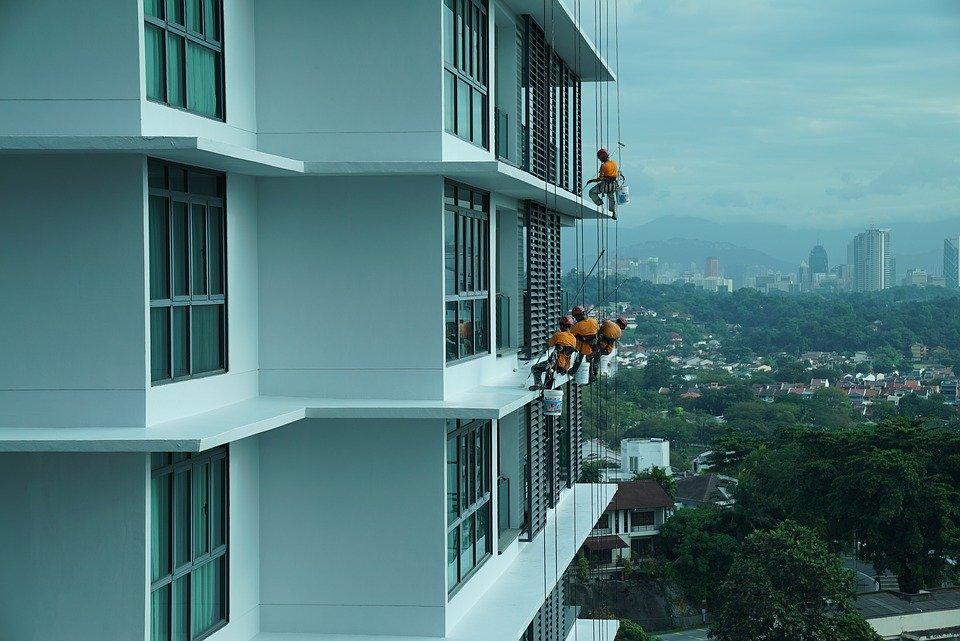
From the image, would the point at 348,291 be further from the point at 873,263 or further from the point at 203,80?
the point at 873,263

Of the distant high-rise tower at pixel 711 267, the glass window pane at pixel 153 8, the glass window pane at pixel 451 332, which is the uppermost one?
the distant high-rise tower at pixel 711 267

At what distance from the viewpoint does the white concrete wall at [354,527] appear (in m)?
7.87

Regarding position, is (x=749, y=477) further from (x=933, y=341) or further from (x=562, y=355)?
(x=933, y=341)

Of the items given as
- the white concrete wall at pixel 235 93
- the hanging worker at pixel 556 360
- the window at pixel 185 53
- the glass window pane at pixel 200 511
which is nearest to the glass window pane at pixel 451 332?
the hanging worker at pixel 556 360

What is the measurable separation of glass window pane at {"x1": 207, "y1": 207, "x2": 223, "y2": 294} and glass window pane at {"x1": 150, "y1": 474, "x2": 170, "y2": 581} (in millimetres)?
1241

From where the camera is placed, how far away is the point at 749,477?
33438mm

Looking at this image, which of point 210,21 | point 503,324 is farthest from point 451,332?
point 210,21

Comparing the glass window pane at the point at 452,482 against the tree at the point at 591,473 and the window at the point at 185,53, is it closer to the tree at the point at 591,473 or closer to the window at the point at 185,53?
the window at the point at 185,53

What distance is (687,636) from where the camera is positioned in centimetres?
2966

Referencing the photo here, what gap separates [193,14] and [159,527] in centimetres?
287

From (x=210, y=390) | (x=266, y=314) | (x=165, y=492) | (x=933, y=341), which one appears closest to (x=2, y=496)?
(x=165, y=492)

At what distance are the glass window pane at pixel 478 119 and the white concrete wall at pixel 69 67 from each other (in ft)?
10.8

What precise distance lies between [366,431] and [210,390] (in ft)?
3.90

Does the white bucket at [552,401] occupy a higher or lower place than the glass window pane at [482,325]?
lower
